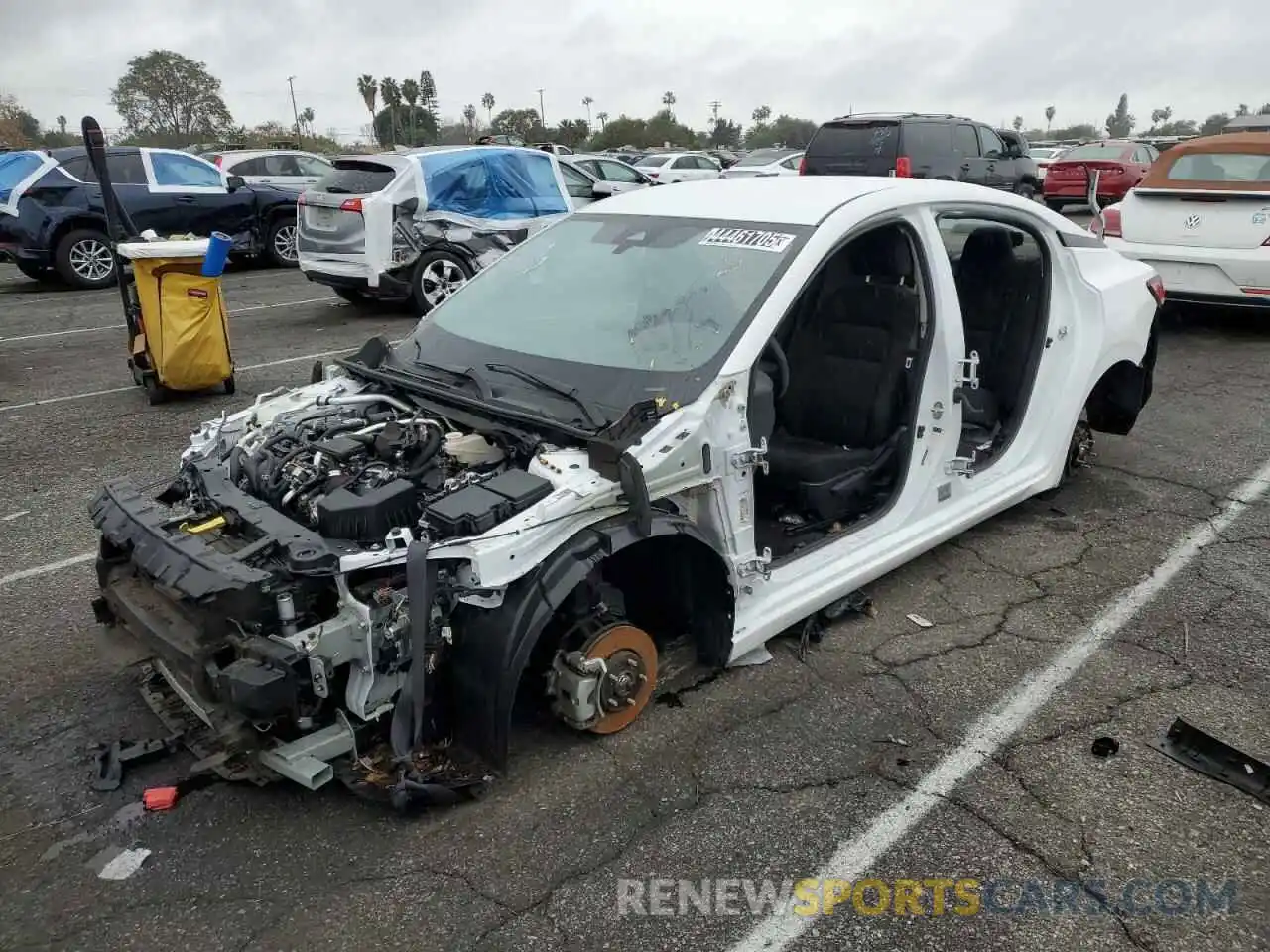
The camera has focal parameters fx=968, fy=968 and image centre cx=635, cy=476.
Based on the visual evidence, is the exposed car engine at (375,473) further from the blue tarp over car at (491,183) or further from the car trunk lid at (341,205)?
the blue tarp over car at (491,183)

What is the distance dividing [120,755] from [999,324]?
4.10m

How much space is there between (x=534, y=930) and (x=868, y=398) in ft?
8.07

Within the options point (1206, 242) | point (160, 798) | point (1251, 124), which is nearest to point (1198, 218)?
point (1206, 242)

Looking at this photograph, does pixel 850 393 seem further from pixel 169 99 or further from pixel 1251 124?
pixel 169 99

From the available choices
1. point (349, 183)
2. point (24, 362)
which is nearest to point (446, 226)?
point (349, 183)

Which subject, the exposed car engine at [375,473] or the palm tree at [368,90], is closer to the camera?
the exposed car engine at [375,473]

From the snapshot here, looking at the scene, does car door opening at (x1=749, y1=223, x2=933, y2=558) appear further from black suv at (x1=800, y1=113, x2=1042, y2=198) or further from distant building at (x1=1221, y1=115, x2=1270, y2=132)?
distant building at (x1=1221, y1=115, x2=1270, y2=132)

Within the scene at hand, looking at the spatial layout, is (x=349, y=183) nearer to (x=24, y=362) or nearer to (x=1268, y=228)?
(x=24, y=362)

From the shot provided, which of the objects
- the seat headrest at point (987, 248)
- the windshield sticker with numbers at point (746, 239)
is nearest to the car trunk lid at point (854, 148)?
the seat headrest at point (987, 248)

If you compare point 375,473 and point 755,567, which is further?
point 755,567

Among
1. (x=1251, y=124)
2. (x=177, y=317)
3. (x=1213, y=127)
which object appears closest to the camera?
(x=177, y=317)

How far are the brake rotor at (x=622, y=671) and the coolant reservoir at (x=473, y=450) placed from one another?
0.67 m

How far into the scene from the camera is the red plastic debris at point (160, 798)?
2844mm

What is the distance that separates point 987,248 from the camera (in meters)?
4.66
